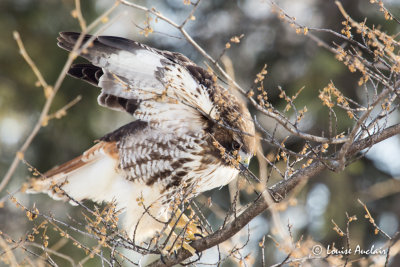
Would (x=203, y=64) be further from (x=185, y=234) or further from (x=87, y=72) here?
(x=185, y=234)

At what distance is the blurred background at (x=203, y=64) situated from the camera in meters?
7.41

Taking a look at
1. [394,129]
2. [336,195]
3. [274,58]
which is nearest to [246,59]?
[274,58]

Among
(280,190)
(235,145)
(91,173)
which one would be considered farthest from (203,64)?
(280,190)

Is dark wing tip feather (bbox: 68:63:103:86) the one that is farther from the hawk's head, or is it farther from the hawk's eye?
the hawk's eye

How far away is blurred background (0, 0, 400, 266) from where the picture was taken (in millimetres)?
7414

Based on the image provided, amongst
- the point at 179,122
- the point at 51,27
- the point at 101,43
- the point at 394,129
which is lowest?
the point at 394,129

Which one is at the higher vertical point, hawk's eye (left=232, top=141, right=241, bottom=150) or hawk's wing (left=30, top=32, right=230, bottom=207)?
hawk's wing (left=30, top=32, right=230, bottom=207)

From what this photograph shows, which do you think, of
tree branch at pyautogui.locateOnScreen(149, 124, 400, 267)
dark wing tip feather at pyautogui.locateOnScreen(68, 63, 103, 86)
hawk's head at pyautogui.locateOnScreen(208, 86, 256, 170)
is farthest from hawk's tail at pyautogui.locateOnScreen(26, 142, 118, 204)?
tree branch at pyautogui.locateOnScreen(149, 124, 400, 267)

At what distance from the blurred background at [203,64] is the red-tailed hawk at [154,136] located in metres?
2.52

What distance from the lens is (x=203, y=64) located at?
7645 mm

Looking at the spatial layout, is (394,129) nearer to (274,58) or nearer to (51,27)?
(274,58)

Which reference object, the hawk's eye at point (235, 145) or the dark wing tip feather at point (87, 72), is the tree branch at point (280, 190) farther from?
A: the dark wing tip feather at point (87, 72)

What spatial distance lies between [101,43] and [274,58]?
4.48m

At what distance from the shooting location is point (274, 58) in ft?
26.8
